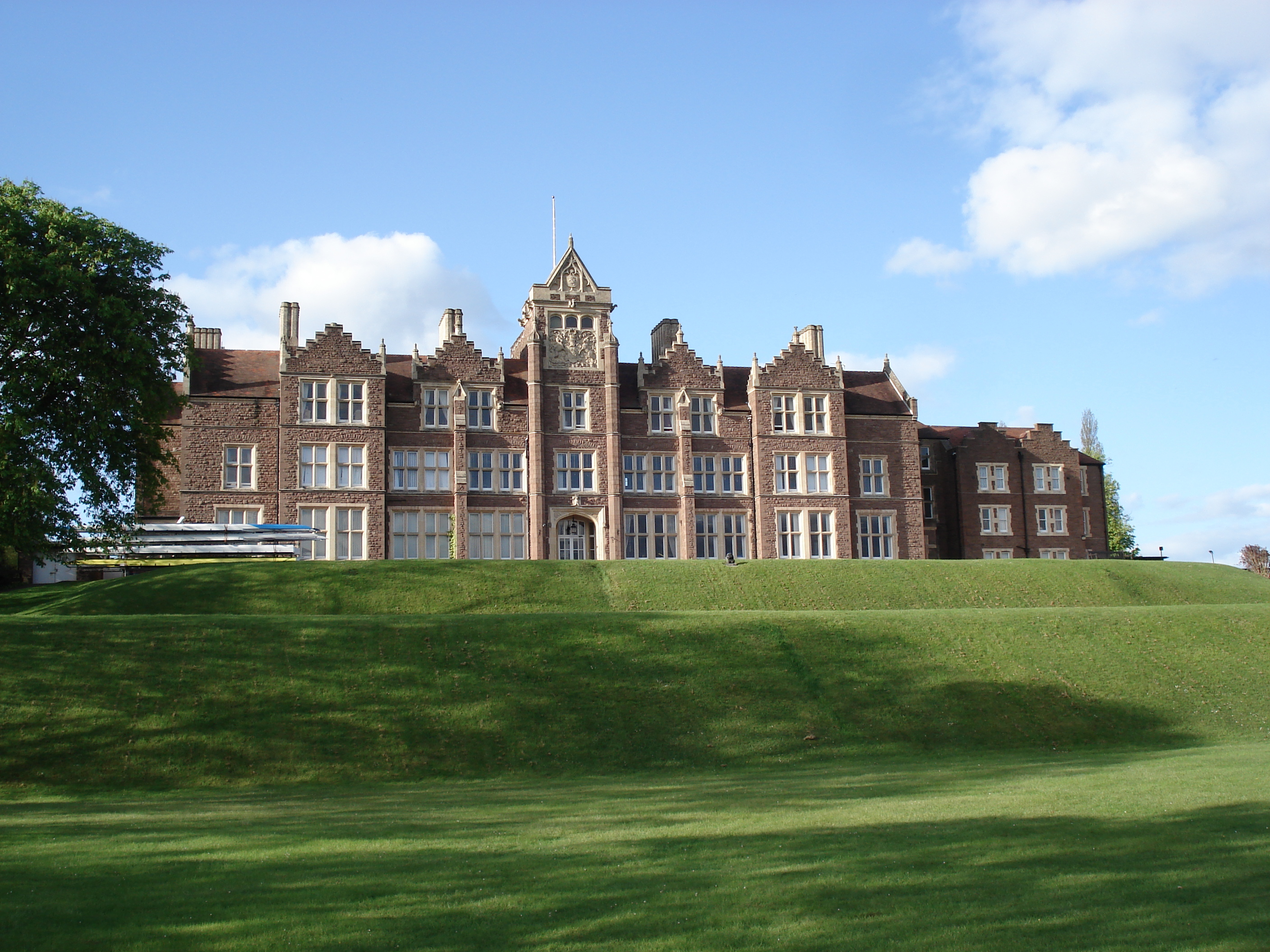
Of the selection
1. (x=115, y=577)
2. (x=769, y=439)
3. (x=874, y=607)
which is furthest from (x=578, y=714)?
(x=769, y=439)

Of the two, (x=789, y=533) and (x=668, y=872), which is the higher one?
(x=789, y=533)

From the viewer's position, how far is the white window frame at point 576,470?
185 feet

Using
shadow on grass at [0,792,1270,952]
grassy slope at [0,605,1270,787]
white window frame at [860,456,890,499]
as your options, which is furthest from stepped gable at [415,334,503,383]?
shadow on grass at [0,792,1270,952]

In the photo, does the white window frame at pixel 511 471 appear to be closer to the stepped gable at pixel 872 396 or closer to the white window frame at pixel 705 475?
the white window frame at pixel 705 475

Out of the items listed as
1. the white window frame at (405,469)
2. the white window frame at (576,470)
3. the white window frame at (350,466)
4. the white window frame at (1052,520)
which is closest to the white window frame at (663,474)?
the white window frame at (576,470)

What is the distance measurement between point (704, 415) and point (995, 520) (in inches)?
788

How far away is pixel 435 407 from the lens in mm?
55594

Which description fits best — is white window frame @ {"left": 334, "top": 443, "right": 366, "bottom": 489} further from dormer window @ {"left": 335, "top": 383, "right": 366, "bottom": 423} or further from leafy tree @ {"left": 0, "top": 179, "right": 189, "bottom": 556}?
leafy tree @ {"left": 0, "top": 179, "right": 189, "bottom": 556}

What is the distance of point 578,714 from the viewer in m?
27.6

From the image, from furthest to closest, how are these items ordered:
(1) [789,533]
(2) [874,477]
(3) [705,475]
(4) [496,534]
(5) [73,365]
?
(2) [874,477] < (3) [705,475] < (1) [789,533] < (4) [496,534] < (5) [73,365]

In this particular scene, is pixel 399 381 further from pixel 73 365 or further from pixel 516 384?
pixel 73 365

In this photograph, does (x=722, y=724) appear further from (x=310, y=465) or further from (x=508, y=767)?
(x=310, y=465)

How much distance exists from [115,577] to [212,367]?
14.6 m

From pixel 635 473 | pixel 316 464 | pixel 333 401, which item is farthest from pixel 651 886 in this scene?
Answer: pixel 635 473
